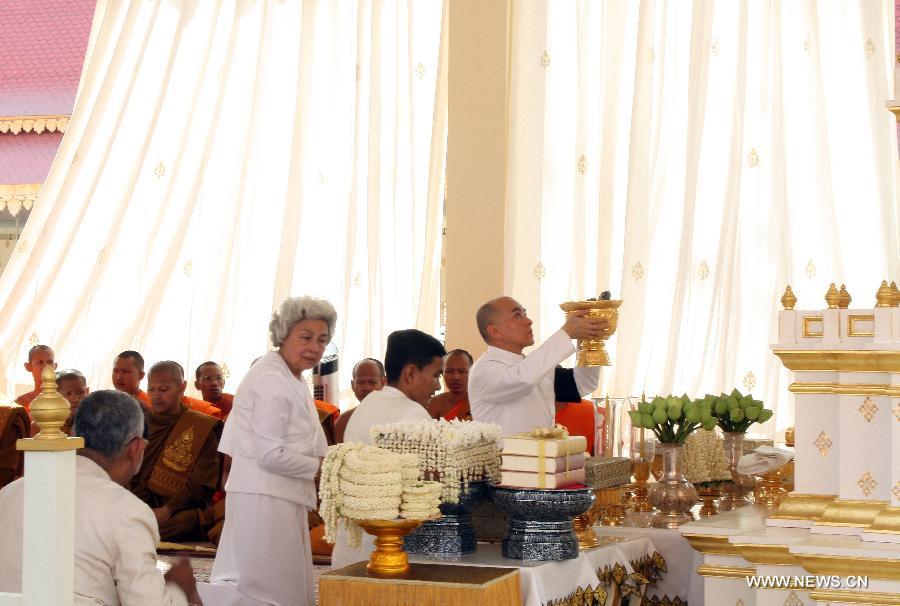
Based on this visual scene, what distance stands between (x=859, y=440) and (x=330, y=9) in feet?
18.0

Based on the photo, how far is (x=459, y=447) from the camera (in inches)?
120

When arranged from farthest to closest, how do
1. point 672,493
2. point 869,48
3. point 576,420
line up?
point 869,48 → point 576,420 → point 672,493

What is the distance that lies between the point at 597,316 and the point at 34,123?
6040 millimetres

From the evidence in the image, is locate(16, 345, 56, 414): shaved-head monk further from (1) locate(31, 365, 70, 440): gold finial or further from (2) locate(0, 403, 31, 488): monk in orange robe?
(1) locate(31, 365, 70, 440): gold finial

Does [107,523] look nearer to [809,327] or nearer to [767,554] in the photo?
[767,554]

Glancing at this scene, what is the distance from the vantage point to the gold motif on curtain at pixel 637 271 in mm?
6723

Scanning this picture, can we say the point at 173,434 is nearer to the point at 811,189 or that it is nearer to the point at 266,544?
the point at 266,544

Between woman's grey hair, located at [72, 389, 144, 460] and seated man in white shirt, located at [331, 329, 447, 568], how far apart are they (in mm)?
1000

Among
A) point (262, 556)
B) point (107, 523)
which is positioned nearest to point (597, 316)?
point (262, 556)

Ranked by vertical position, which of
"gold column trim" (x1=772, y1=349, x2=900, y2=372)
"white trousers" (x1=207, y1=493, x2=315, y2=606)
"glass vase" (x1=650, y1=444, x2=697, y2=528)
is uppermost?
"gold column trim" (x1=772, y1=349, x2=900, y2=372)

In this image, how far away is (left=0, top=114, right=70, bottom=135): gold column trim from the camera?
8.89 meters

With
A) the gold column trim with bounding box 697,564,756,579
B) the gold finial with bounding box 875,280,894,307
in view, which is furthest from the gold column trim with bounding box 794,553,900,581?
the gold finial with bounding box 875,280,894,307

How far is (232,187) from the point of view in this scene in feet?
26.0

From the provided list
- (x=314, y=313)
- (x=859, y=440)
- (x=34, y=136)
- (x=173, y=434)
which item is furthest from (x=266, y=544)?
(x=34, y=136)
